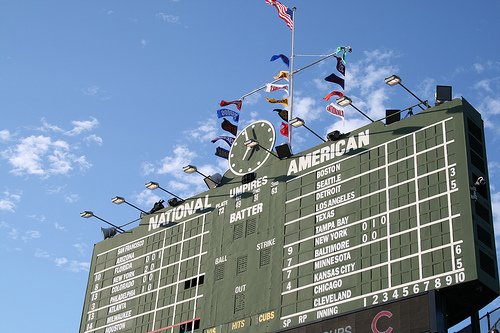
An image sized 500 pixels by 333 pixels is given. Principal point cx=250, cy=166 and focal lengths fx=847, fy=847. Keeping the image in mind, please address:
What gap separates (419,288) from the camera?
728 inches

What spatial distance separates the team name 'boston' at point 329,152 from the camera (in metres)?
21.9

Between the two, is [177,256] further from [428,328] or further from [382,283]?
[428,328]

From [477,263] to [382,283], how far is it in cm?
244

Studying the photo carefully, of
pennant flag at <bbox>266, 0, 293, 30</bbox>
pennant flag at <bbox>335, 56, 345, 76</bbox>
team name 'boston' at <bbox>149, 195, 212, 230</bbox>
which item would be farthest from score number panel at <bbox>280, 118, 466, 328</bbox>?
pennant flag at <bbox>266, 0, 293, 30</bbox>

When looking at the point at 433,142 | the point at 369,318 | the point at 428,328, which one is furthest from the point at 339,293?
the point at 433,142

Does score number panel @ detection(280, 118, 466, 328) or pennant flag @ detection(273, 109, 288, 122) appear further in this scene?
pennant flag @ detection(273, 109, 288, 122)

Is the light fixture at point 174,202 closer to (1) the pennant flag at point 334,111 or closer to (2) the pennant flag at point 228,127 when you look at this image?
(2) the pennant flag at point 228,127

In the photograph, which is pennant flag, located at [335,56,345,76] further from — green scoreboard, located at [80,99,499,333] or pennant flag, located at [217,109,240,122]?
pennant flag, located at [217,109,240,122]

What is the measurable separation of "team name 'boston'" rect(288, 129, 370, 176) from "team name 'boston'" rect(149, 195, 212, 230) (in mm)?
3510

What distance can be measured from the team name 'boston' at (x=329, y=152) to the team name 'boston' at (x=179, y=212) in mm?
3510

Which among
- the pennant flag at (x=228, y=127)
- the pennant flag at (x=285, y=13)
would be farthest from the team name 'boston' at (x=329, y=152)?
the pennant flag at (x=285, y=13)

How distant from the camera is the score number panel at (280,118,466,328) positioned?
18.8m

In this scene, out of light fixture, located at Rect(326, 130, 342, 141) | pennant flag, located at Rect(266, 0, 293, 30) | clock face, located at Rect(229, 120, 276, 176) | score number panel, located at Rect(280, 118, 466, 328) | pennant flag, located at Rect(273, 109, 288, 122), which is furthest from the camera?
pennant flag, located at Rect(266, 0, 293, 30)

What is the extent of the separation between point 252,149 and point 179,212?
3.30 meters
